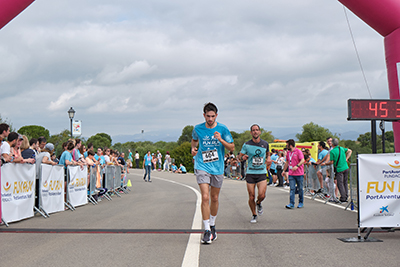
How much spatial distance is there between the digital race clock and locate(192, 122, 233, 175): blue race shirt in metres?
2.15

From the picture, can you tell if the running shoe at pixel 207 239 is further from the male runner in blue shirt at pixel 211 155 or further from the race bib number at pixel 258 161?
the race bib number at pixel 258 161

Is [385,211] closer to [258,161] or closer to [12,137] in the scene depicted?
[258,161]

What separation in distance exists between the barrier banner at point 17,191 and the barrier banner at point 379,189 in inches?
268

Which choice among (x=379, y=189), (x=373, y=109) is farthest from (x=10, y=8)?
(x=379, y=189)

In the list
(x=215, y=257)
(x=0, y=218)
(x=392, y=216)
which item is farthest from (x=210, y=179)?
(x=0, y=218)

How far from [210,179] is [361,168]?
8.05ft

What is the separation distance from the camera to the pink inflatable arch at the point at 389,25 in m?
10.1

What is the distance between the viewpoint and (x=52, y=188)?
11.0 metres

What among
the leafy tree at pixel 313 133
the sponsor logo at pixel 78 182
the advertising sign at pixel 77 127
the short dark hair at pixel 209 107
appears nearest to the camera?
the short dark hair at pixel 209 107

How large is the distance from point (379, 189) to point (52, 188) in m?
7.77

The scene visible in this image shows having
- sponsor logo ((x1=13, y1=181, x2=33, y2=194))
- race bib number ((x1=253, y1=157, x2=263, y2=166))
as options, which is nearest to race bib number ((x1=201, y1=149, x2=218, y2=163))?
race bib number ((x1=253, y1=157, x2=263, y2=166))

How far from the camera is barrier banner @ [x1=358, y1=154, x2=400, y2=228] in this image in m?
6.95

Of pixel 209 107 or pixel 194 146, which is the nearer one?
pixel 209 107

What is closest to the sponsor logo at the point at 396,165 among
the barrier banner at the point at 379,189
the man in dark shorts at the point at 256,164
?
the barrier banner at the point at 379,189
